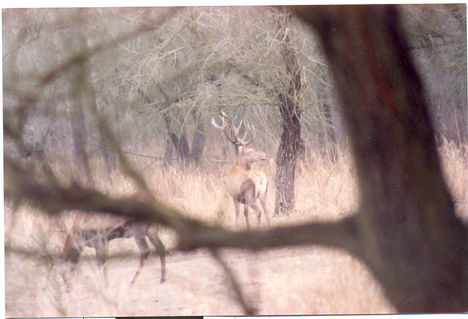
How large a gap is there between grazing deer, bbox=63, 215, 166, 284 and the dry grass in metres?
0.04

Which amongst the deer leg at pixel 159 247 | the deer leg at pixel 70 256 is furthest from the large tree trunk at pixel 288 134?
the deer leg at pixel 70 256

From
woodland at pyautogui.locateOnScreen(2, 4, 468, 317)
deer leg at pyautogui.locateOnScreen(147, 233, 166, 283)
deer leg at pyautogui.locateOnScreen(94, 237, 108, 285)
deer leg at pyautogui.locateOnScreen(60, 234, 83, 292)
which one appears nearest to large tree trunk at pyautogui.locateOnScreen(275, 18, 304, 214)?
woodland at pyautogui.locateOnScreen(2, 4, 468, 317)

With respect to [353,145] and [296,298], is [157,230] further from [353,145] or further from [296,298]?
[353,145]

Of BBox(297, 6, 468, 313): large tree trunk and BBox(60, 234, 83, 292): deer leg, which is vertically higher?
BBox(297, 6, 468, 313): large tree trunk

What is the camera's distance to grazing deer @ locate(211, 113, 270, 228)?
442 centimetres

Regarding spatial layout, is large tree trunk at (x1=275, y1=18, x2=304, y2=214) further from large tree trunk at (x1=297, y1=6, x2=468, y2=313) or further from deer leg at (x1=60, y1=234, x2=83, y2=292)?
deer leg at (x1=60, y1=234, x2=83, y2=292)

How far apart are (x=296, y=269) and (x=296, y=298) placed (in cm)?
16

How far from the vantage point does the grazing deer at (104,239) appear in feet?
14.5

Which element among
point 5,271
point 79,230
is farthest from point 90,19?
point 5,271

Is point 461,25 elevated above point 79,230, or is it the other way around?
point 461,25

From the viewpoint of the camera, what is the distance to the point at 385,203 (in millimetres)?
4449

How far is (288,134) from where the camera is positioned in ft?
14.6

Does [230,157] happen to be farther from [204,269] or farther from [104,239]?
[104,239]

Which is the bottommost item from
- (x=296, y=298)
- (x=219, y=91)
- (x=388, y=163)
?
(x=296, y=298)
